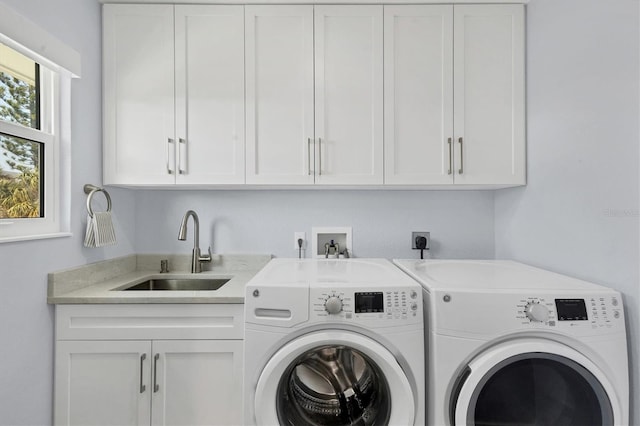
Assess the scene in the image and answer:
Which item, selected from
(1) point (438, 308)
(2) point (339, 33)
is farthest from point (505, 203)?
(2) point (339, 33)

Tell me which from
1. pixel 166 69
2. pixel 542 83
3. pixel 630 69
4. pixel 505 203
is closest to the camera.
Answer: pixel 630 69

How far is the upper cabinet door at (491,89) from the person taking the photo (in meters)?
1.76

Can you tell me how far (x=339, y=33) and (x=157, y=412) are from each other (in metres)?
2.06

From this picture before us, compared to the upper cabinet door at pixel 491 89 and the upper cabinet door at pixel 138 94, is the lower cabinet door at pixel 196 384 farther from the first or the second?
the upper cabinet door at pixel 491 89

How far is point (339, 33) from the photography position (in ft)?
5.79

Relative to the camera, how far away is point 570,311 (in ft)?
3.81

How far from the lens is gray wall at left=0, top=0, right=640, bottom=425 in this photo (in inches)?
48.8

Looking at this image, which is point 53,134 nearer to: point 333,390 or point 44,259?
point 44,259

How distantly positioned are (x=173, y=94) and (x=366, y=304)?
147 centimetres

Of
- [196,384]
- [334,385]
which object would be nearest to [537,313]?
[334,385]

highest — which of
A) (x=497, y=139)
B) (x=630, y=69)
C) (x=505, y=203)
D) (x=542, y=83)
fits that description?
(x=542, y=83)

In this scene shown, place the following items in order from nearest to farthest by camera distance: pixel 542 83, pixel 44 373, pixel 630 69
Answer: pixel 630 69, pixel 44 373, pixel 542 83

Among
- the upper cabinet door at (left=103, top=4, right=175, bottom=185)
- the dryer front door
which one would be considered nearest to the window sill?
the upper cabinet door at (left=103, top=4, right=175, bottom=185)

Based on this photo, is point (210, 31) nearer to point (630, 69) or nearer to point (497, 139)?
point (497, 139)
